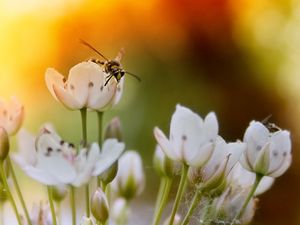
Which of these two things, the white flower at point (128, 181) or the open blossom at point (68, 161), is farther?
the white flower at point (128, 181)

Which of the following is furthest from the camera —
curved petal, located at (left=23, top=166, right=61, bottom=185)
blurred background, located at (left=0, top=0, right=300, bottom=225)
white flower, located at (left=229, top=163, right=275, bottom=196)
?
blurred background, located at (left=0, top=0, right=300, bottom=225)

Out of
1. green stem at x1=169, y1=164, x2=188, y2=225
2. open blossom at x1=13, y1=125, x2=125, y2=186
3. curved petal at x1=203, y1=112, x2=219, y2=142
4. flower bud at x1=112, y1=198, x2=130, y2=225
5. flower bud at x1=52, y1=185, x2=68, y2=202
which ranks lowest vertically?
flower bud at x1=112, y1=198, x2=130, y2=225

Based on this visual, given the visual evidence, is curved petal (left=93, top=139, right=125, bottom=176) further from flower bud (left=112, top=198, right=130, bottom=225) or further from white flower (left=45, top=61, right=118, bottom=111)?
flower bud (left=112, top=198, right=130, bottom=225)

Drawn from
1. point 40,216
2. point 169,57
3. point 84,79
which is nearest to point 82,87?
point 84,79

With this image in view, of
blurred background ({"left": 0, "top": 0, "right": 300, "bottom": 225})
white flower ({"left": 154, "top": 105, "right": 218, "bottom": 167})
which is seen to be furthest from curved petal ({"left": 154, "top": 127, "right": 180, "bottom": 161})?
blurred background ({"left": 0, "top": 0, "right": 300, "bottom": 225})

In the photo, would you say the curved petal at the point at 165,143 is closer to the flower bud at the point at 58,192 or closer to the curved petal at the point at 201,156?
the curved petal at the point at 201,156

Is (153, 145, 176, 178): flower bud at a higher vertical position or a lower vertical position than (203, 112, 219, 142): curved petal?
lower

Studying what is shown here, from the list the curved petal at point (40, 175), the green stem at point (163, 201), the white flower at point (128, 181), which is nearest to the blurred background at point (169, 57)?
the white flower at point (128, 181)
